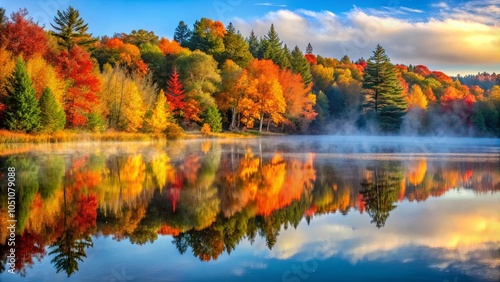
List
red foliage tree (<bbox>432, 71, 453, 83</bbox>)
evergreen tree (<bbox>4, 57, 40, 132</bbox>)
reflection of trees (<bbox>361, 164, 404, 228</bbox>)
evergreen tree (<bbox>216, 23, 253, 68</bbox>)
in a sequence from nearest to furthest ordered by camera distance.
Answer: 1. reflection of trees (<bbox>361, 164, 404, 228</bbox>)
2. evergreen tree (<bbox>4, 57, 40, 132</bbox>)
3. evergreen tree (<bbox>216, 23, 253, 68</bbox>)
4. red foliage tree (<bbox>432, 71, 453, 83</bbox>)

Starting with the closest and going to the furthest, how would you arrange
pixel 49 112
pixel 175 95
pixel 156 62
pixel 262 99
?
pixel 49 112 → pixel 175 95 → pixel 262 99 → pixel 156 62

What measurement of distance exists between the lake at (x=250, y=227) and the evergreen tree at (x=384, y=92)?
192ft

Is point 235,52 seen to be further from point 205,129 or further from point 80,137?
point 80,137

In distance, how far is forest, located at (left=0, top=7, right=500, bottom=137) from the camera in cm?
4169

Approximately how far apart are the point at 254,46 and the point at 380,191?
3580 inches

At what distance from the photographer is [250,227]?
10148 millimetres

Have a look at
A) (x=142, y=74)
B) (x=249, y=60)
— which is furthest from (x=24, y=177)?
(x=249, y=60)

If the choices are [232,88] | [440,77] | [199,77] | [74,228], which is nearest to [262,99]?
[232,88]

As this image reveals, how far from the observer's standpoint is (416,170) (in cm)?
2156

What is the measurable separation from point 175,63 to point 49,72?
87.3 feet

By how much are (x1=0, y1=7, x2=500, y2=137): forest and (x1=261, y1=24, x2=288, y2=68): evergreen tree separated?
0.23 meters

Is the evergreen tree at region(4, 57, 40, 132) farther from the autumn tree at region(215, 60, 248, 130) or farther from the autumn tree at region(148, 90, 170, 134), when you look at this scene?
the autumn tree at region(215, 60, 248, 130)

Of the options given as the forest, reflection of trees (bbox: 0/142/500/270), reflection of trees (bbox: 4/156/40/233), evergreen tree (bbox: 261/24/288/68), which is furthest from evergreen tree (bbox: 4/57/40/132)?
evergreen tree (bbox: 261/24/288/68)

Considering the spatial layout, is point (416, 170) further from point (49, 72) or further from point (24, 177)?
point (49, 72)
